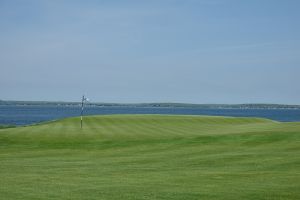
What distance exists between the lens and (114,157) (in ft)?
96.0

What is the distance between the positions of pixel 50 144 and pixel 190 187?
2141cm

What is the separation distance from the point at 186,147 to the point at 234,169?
10.6m

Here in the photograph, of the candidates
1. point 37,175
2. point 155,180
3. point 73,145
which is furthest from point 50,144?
point 155,180

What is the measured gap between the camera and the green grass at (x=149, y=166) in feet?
55.3

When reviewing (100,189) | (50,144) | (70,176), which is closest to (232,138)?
(50,144)

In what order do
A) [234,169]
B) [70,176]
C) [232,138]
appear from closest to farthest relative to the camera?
[70,176] → [234,169] → [232,138]

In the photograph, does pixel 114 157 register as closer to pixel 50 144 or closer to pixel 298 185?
pixel 50 144

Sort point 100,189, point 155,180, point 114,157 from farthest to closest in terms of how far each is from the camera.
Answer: point 114,157 < point 155,180 < point 100,189

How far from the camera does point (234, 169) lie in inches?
888

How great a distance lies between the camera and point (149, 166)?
24.6 metres

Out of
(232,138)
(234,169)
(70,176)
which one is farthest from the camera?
(232,138)

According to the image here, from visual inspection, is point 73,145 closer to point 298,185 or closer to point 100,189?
point 100,189

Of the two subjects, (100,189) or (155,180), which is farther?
(155,180)

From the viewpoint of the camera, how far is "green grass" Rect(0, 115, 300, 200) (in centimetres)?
1684
